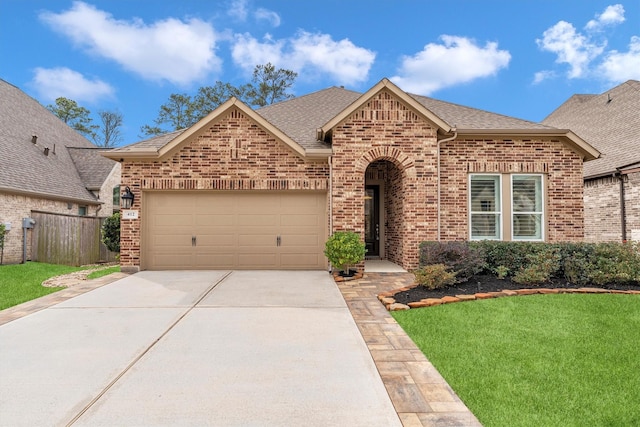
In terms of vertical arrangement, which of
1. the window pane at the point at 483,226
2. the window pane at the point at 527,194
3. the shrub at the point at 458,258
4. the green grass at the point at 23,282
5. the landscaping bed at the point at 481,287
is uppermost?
the window pane at the point at 527,194

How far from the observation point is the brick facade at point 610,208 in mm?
11531

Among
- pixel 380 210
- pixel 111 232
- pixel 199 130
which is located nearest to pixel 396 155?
pixel 380 210

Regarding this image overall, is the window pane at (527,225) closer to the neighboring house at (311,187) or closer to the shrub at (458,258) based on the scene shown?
the neighboring house at (311,187)

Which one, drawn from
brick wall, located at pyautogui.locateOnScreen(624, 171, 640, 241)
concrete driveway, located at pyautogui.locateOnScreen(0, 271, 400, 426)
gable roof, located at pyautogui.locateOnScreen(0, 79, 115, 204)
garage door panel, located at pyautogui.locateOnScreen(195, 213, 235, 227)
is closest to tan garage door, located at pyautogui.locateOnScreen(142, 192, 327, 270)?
garage door panel, located at pyautogui.locateOnScreen(195, 213, 235, 227)

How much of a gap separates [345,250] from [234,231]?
133 inches

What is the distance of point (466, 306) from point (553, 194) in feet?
19.6

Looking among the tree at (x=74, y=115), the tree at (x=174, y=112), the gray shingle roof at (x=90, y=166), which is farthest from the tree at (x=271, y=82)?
the tree at (x=74, y=115)

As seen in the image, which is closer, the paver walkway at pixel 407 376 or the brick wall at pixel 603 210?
the paver walkway at pixel 407 376

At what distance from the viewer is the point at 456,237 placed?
9492mm

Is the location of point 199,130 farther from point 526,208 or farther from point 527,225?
point 527,225

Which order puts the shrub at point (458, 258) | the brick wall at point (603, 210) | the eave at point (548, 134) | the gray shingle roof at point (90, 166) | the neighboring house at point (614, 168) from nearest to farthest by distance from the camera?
the shrub at point (458, 258)
the eave at point (548, 134)
the neighboring house at point (614, 168)
the brick wall at point (603, 210)
the gray shingle roof at point (90, 166)

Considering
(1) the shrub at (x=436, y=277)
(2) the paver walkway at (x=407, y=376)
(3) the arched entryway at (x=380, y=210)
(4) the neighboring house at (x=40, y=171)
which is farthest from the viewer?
(4) the neighboring house at (x=40, y=171)

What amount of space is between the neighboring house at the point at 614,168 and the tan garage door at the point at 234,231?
35.5ft

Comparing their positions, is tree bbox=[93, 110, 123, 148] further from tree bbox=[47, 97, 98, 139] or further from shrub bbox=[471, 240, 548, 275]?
shrub bbox=[471, 240, 548, 275]
